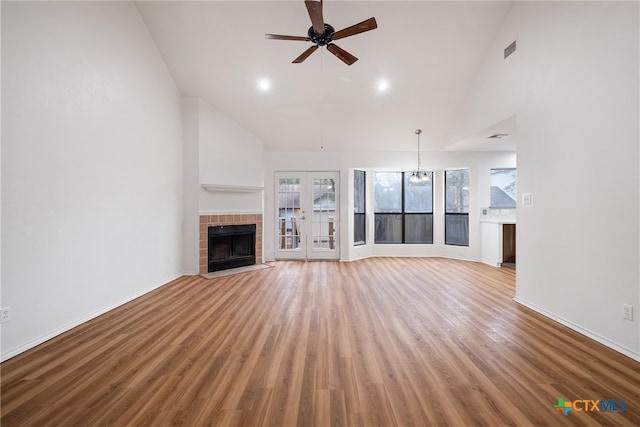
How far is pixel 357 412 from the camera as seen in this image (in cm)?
164

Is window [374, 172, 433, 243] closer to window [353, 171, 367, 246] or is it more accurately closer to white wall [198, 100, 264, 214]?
window [353, 171, 367, 246]

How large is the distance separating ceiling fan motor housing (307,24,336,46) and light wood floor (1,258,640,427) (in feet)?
9.95

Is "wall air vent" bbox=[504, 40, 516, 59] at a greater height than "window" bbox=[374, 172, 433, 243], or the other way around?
"wall air vent" bbox=[504, 40, 516, 59]

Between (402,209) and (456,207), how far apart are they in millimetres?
1247

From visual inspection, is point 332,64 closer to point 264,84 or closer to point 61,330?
point 264,84

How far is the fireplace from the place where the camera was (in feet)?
17.2

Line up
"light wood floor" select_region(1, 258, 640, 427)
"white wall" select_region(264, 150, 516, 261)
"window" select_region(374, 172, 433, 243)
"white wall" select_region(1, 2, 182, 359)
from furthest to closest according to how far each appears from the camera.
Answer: "window" select_region(374, 172, 433, 243) < "white wall" select_region(264, 150, 516, 261) < "white wall" select_region(1, 2, 182, 359) < "light wood floor" select_region(1, 258, 640, 427)

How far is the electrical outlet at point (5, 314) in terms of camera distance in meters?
2.24

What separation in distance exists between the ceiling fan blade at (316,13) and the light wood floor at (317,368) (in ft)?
9.64

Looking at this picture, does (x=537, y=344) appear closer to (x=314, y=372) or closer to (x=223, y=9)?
(x=314, y=372)

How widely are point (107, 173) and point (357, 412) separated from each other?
3605 millimetres

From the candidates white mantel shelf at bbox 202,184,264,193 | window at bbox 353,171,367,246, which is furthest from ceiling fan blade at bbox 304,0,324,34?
window at bbox 353,171,367,246

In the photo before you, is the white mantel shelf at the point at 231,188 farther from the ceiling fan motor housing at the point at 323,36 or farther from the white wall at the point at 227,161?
the ceiling fan motor housing at the point at 323,36

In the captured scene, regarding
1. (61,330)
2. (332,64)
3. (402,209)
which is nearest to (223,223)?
(61,330)
